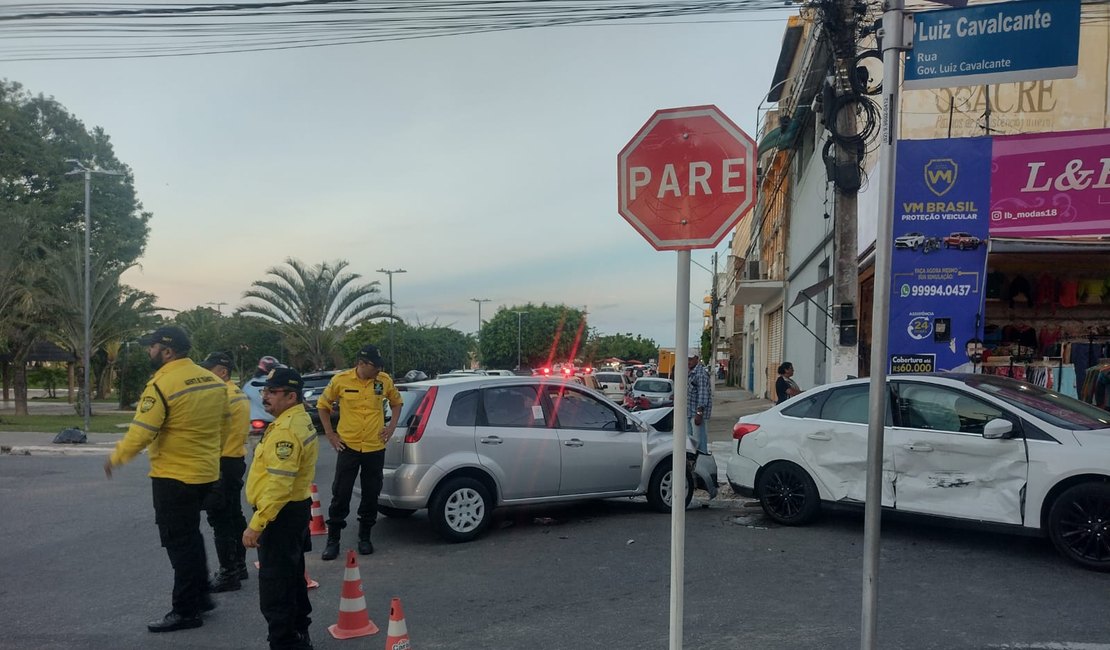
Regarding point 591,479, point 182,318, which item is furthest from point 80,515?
point 182,318

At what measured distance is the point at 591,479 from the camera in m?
8.21

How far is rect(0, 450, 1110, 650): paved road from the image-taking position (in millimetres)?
4977

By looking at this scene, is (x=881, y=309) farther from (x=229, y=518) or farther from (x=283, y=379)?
(x=229, y=518)

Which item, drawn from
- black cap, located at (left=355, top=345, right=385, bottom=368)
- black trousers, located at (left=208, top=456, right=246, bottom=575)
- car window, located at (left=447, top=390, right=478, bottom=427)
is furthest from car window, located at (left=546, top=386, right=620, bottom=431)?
black trousers, located at (left=208, top=456, right=246, bottom=575)

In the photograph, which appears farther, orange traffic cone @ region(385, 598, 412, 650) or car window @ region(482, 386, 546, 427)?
car window @ region(482, 386, 546, 427)

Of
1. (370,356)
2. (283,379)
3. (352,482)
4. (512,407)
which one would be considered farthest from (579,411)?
(283,379)

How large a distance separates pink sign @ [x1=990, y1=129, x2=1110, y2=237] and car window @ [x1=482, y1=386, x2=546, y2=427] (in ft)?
25.9

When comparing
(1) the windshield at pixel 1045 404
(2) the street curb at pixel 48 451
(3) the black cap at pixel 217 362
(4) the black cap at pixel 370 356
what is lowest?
(2) the street curb at pixel 48 451

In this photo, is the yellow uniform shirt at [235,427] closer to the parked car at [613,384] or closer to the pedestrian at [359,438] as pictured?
the pedestrian at [359,438]

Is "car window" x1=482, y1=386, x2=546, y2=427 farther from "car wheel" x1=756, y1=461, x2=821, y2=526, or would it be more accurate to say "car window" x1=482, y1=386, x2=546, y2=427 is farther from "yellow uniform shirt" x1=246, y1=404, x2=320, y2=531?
"yellow uniform shirt" x1=246, y1=404, x2=320, y2=531

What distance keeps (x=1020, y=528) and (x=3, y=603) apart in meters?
7.74

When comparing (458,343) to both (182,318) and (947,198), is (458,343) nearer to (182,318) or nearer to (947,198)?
(182,318)

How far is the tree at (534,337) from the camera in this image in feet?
217

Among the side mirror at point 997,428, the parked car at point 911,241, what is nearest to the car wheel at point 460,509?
the side mirror at point 997,428
